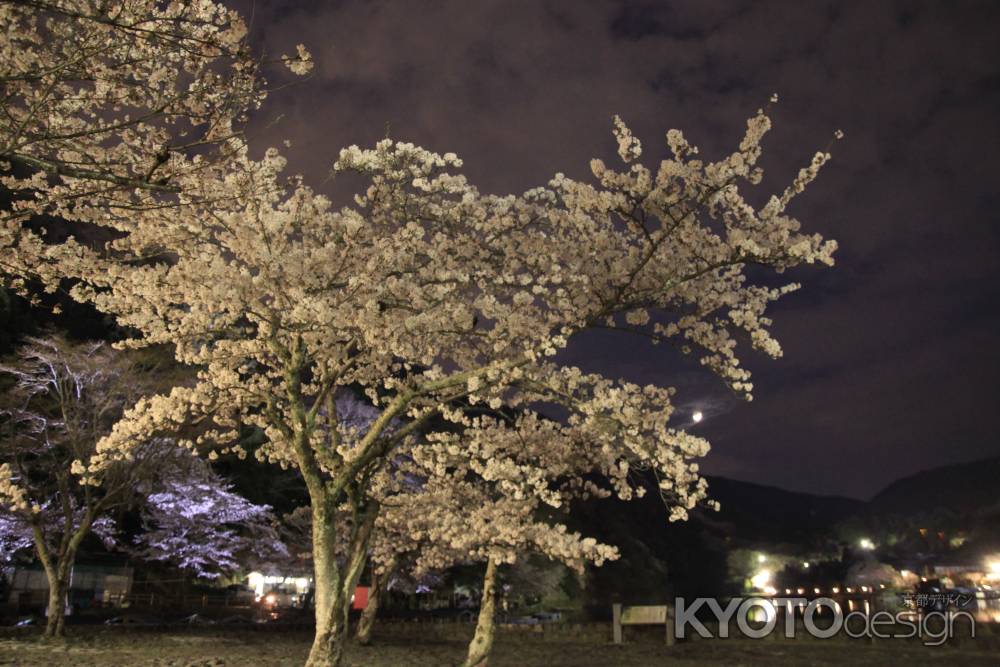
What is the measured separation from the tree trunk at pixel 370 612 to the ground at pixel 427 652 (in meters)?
0.53

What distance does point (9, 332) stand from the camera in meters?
31.5

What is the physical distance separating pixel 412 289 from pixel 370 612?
47.2 ft

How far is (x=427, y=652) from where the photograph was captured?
18875 mm

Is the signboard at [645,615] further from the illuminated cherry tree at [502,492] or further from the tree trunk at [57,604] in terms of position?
the tree trunk at [57,604]

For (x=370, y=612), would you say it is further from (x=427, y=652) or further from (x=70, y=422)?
(x=70, y=422)

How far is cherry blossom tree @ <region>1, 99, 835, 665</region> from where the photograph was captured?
8.80 m

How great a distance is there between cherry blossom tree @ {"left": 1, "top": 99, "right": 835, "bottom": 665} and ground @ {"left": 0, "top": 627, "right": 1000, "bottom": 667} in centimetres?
479

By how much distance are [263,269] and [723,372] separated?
6988 mm

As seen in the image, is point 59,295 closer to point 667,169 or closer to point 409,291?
point 409,291

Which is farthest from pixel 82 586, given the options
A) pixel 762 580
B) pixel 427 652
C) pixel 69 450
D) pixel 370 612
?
pixel 762 580

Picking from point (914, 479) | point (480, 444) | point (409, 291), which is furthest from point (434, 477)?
point (914, 479)

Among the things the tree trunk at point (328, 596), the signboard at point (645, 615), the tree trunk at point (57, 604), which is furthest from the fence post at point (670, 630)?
the tree trunk at point (57, 604)

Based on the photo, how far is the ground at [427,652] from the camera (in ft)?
44.1

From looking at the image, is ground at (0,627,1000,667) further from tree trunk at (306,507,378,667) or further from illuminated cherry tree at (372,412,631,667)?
tree trunk at (306,507,378,667)
